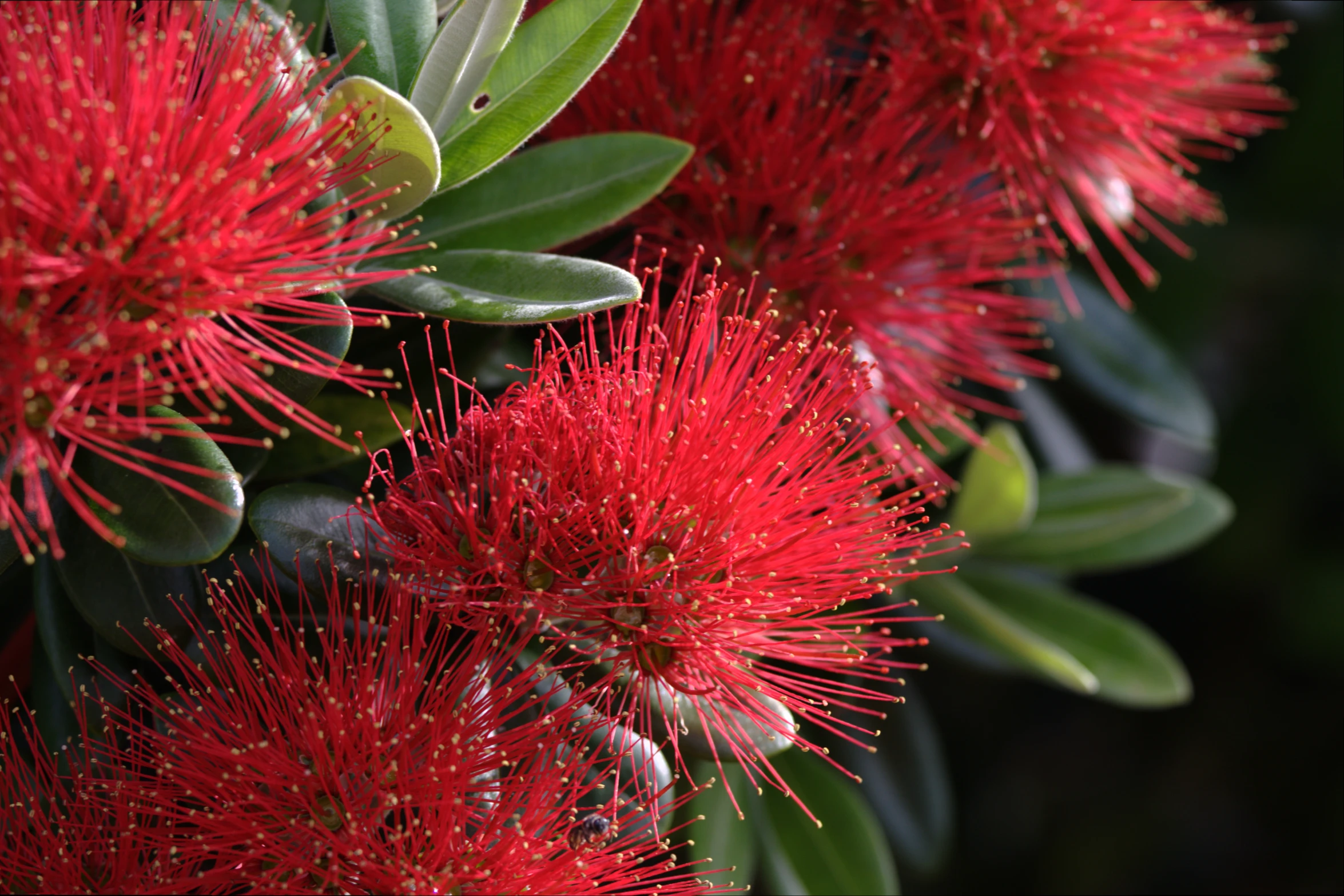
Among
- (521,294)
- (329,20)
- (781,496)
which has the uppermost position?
(329,20)

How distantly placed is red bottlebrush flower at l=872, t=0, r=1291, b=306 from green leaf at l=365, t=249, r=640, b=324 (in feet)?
1.31

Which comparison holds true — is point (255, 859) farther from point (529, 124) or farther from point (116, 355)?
point (529, 124)

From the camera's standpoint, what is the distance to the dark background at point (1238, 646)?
1584 millimetres

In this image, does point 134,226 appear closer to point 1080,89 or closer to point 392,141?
point 392,141

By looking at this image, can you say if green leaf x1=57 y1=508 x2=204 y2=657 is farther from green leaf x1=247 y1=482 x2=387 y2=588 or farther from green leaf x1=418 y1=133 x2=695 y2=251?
green leaf x1=418 y1=133 x2=695 y2=251

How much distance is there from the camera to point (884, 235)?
2.98 ft

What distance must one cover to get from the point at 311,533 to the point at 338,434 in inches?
2.9

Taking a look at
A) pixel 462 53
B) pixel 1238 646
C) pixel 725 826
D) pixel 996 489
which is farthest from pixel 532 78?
pixel 1238 646

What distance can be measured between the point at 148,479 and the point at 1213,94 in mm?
1070

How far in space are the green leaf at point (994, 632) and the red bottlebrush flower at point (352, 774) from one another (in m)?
0.47

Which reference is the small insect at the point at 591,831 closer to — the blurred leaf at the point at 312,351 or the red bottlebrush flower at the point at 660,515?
the red bottlebrush flower at the point at 660,515

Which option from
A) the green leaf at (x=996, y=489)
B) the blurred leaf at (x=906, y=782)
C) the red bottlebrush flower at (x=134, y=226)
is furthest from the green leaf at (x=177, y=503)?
the blurred leaf at (x=906, y=782)

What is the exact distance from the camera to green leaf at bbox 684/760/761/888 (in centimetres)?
104

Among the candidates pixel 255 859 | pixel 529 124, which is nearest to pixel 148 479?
pixel 255 859
